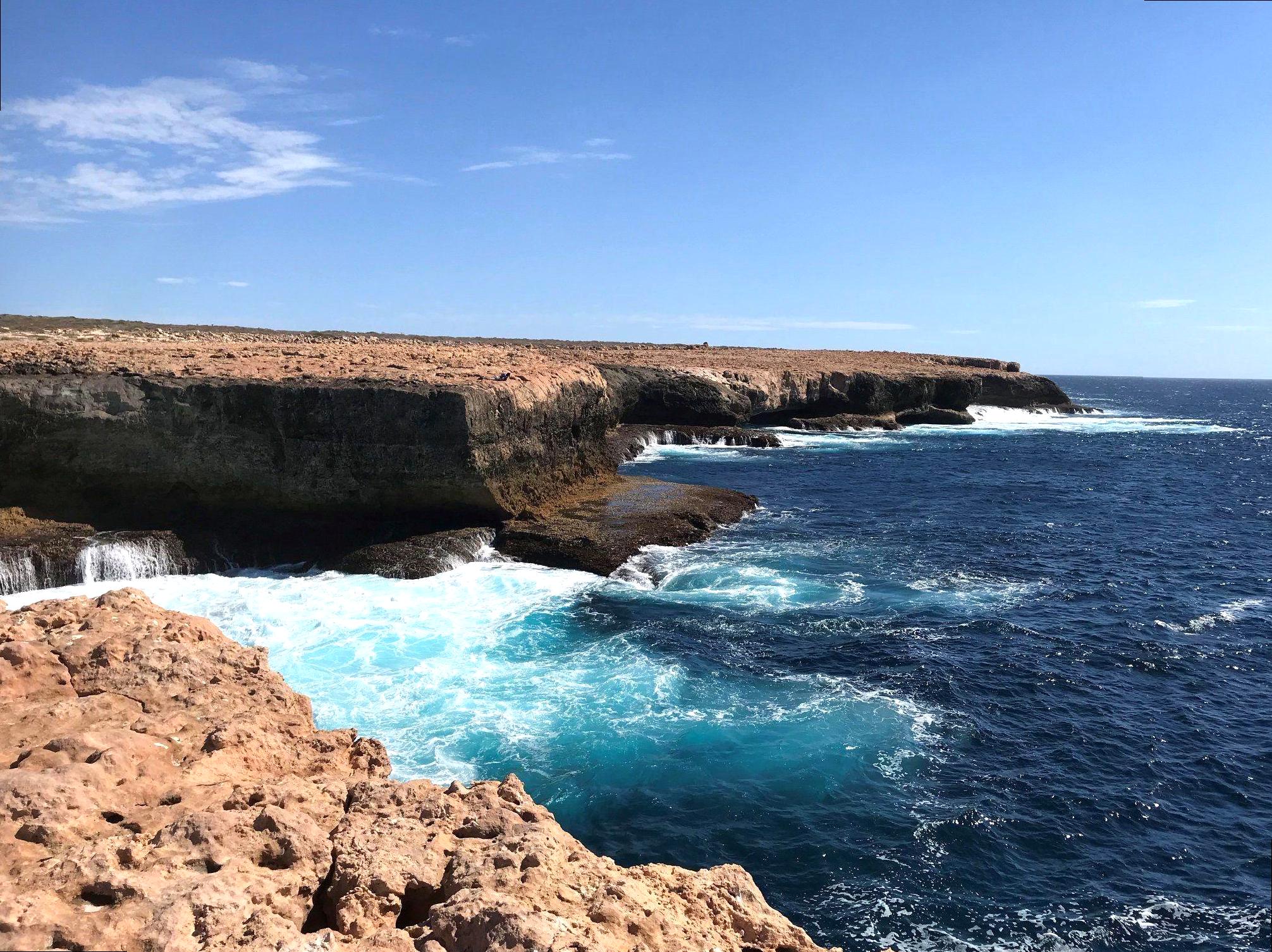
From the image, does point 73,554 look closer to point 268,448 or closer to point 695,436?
point 268,448

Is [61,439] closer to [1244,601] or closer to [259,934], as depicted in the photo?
[259,934]

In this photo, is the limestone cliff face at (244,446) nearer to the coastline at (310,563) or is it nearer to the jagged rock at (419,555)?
the coastline at (310,563)

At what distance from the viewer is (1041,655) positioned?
71.4 feet

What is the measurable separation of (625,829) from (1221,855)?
31.6 ft

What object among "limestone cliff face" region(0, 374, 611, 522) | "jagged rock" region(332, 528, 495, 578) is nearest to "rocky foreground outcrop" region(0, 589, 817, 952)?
"jagged rock" region(332, 528, 495, 578)

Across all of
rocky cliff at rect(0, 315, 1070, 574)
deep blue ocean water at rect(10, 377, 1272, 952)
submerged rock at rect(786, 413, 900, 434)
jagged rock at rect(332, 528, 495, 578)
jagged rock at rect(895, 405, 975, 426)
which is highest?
jagged rock at rect(895, 405, 975, 426)

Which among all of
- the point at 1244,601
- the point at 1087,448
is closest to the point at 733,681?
the point at 1244,601

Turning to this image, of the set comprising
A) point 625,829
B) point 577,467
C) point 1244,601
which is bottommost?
point 625,829

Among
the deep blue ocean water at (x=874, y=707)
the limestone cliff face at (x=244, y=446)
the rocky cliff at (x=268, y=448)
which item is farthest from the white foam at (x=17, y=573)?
the deep blue ocean water at (x=874, y=707)

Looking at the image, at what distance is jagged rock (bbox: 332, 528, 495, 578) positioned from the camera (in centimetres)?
2722

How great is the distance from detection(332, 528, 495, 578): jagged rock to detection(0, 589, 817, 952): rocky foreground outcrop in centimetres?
1664

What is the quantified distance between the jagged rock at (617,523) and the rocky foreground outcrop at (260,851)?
18.5m

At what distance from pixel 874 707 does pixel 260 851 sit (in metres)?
14.0

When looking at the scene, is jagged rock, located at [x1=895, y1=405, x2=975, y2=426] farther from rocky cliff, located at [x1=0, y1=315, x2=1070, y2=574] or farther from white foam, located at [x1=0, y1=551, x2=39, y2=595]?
white foam, located at [x1=0, y1=551, x2=39, y2=595]
